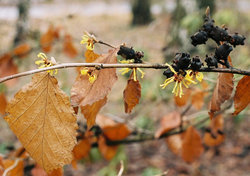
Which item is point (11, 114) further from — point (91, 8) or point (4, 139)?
point (91, 8)

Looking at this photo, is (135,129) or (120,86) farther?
(120,86)

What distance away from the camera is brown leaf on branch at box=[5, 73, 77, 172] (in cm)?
68

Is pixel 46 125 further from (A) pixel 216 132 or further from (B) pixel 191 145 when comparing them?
(A) pixel 216 132

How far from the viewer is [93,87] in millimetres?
728

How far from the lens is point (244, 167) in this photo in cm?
327

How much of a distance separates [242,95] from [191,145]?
37.5 inches

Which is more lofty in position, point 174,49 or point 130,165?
point 174,49

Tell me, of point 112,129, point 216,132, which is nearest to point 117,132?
point 112,129

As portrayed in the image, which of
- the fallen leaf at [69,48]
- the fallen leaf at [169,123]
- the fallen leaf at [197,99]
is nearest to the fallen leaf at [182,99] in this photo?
the fallen leaf at [197,99]

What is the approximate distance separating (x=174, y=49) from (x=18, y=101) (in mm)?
2653

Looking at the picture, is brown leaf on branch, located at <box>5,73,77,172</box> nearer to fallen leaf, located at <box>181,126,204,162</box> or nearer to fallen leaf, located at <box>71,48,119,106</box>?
fallen leaf, located at <box>71,48,119,106</box>

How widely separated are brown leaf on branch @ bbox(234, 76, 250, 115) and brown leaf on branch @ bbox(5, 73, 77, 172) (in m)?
0.43

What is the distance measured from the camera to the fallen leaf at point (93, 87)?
708 millimetres

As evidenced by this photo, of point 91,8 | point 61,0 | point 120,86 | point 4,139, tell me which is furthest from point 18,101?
point 61,0
